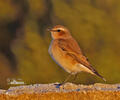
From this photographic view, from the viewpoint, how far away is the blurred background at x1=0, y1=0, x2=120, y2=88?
56.0 feet

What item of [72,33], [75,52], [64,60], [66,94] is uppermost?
[72,33]

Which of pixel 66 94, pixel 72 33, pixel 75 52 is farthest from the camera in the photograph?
pixel 72 33

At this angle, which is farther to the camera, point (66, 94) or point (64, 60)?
point (64, 60)

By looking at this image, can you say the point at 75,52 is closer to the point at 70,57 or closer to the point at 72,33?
the point at 70,57

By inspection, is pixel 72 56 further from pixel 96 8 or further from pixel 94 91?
pixel 96 8

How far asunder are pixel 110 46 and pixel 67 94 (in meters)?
8.73

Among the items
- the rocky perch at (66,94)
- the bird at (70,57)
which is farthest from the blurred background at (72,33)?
the rocky perch at (66,94)

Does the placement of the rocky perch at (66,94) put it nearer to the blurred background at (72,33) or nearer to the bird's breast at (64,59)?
the bird's breast at (64,59)

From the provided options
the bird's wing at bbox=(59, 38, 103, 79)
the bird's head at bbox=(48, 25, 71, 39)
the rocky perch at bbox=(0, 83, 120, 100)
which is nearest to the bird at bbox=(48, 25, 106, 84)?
the bird's wing at bbox=(59, 38, 103, 79)

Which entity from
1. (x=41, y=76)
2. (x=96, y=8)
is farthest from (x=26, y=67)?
(x=96, y=8)

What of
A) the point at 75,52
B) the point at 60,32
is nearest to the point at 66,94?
the point at 75,52

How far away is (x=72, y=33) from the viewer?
1822cm

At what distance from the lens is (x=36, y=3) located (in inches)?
856

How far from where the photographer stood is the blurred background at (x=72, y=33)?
17.1 meters
